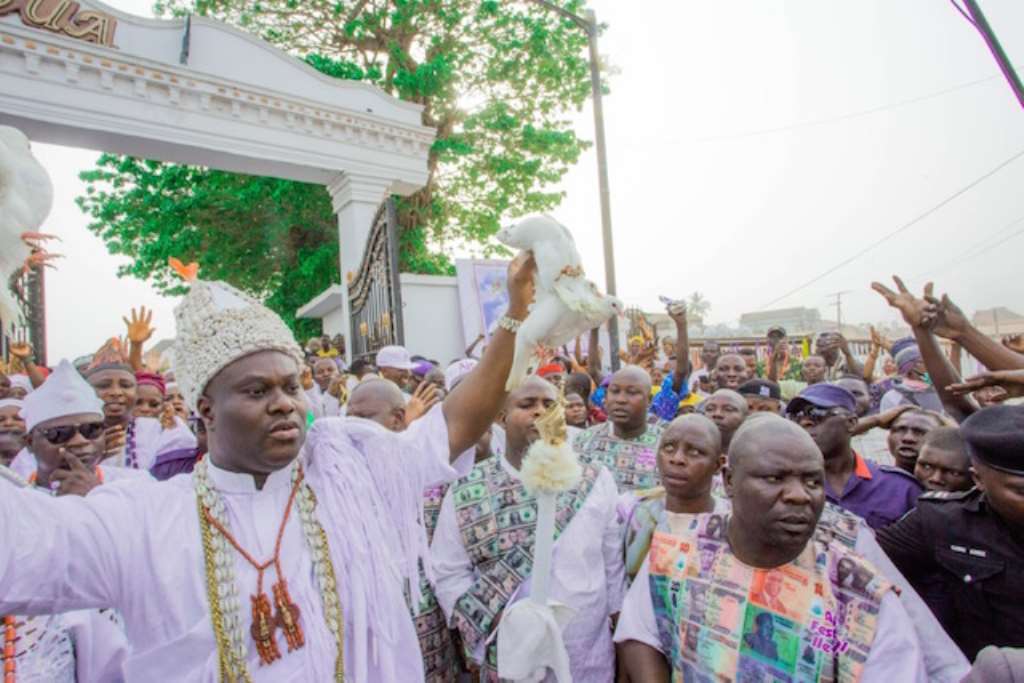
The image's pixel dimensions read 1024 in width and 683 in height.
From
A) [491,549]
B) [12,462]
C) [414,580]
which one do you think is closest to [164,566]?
[414,580]

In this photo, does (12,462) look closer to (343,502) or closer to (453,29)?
(343,502)

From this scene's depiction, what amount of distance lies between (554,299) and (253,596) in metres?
1.07

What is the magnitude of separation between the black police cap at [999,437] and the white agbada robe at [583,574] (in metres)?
1.38

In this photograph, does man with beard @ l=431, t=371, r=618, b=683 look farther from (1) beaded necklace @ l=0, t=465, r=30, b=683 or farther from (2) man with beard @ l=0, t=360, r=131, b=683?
(1) beaded necklace @ l=0, t=465, r=30, b=683

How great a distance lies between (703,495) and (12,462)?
3699 millimetres

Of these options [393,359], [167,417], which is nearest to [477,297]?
[393,359]

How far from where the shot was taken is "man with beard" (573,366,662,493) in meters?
3.60

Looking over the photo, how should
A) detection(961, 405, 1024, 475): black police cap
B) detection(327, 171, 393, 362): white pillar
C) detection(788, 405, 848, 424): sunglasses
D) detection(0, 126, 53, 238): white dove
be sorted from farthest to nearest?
detection(327, 171, 393, 362): white pillar
detection(788, 405, 848, 424): sunglasses
detection(961, 405, 1024, 475): black police cap
detection(0, 126, 53, 238): white dove

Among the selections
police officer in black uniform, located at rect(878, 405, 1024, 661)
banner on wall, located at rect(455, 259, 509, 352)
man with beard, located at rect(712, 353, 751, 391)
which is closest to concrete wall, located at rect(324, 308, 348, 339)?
banner on wall, located at rect(455, 259, 509, 352)

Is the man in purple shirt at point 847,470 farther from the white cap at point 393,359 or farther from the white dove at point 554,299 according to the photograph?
the white cap at point 393,359

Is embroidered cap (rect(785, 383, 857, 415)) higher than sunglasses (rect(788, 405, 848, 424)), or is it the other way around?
embroidered cap (rect(785, 383, 857, 415))

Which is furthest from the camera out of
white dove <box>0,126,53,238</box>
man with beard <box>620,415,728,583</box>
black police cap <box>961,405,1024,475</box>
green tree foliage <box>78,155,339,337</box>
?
green tree foliage <box>78,155,339,337</box>

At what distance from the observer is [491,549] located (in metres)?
2.78

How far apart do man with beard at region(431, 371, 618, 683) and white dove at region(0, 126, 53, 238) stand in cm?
206
